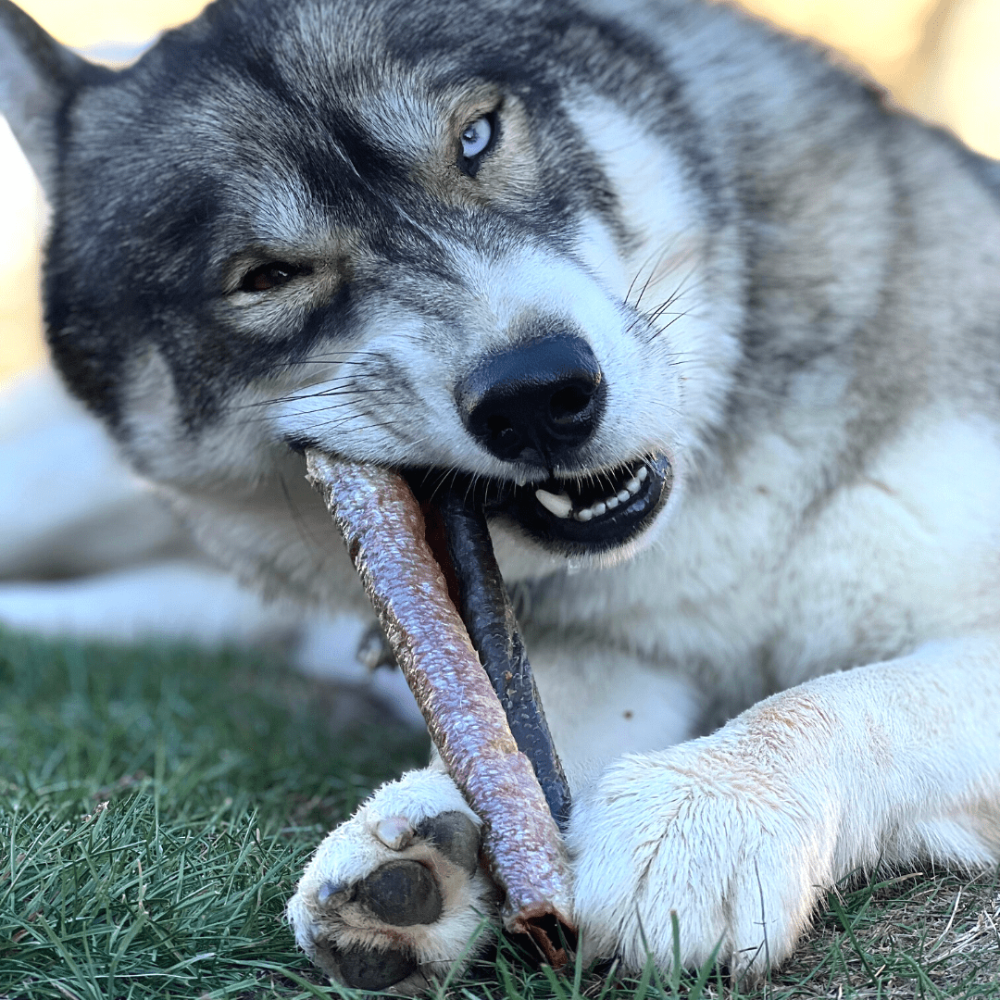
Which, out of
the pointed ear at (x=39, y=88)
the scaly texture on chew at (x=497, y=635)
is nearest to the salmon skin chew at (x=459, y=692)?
the scaly texture on chew at (x=497, y=635)

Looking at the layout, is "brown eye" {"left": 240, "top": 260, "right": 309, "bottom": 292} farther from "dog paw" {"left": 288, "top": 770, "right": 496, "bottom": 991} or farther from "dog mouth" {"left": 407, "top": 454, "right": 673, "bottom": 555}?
"dog paw" {"left": 288, "top": 770, "right": 496, "bottom": 991}

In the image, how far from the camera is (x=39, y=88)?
2.62 m

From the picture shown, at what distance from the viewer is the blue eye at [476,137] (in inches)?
83.4

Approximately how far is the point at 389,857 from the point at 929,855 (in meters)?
0.97

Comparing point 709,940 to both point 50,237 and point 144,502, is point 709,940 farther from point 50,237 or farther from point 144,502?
Result: point 144,502

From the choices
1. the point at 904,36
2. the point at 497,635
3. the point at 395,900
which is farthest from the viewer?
the point at 904,36

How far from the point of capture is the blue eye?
2117 mm

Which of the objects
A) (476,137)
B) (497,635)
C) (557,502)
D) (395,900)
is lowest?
(395,900)

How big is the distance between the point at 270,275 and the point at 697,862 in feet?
4.25

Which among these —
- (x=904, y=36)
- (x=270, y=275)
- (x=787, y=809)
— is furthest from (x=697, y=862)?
(x=904, y=36)

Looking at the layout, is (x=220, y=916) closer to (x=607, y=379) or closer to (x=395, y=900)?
(x=395, y=900)

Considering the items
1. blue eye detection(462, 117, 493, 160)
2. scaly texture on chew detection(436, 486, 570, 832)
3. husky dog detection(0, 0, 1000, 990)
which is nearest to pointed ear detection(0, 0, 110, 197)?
husky dog detection(0, 0, 1000, 990)

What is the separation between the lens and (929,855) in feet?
6.30

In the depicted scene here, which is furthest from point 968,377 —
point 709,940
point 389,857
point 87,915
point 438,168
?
point 87,915
